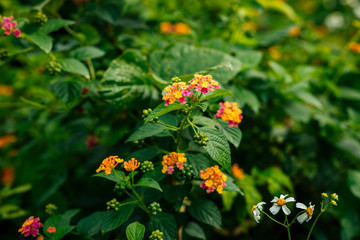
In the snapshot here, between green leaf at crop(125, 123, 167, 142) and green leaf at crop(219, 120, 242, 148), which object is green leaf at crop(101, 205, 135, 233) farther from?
green leaf at crop(219, 120, 242, 148)

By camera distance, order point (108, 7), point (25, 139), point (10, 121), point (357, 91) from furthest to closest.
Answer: point (10, 121) → point (25, 139) → point (357, 91) → point (108, 7)

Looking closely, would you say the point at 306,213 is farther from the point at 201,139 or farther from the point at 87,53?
the point at 87,53

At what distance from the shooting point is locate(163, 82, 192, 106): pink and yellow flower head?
79 cm

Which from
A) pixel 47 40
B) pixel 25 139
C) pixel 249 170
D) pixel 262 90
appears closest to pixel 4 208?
pixel 25 139

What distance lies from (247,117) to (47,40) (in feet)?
3.33

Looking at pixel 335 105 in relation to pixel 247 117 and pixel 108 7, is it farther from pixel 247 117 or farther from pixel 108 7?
pixel 108 7

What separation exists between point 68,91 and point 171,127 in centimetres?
51

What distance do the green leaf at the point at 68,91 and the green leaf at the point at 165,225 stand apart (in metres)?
0.58

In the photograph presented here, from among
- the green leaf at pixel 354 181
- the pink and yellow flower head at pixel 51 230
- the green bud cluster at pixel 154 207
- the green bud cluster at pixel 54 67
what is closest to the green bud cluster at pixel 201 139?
the green bud cluster at pixel 154 207

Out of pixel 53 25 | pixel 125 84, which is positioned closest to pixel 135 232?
pixel 125 84

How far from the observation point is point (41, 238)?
85 cm

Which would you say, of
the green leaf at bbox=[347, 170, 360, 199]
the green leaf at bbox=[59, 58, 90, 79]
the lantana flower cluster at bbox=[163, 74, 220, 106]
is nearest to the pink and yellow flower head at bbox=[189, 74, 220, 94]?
the lantana flower cluster at bbox=[163, 74, 220, 106]

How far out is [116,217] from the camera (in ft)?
2.81

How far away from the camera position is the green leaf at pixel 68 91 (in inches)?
43.9
